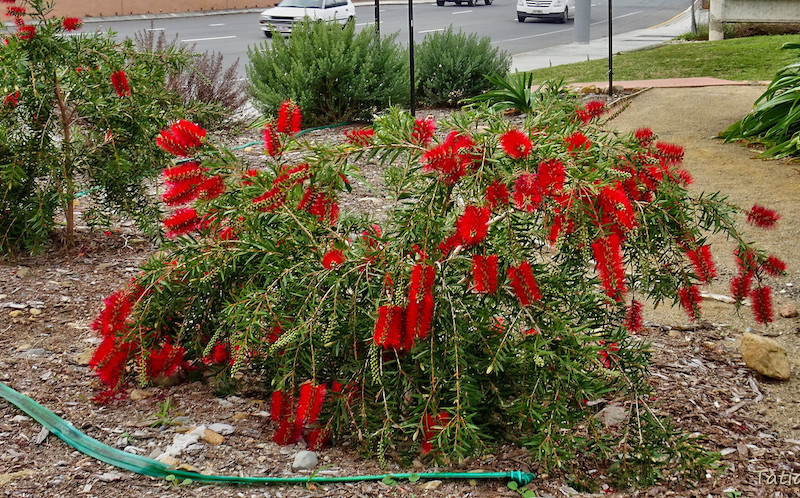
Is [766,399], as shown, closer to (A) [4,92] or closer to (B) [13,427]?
(B) [13,427]

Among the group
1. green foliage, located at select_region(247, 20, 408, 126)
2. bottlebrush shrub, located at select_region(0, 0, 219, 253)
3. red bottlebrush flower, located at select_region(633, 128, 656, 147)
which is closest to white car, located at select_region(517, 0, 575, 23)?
green foliage, located at select_region(247, 20, 408, 126)

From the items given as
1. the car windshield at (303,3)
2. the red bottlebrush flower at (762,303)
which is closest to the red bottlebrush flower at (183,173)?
the red bottlebrush flower at (762,303)

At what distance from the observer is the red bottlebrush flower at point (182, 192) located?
2584 millimetres

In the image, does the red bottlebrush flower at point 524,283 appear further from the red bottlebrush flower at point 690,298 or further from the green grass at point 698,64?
the green grass at point 698,64

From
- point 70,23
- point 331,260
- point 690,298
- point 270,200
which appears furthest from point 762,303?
point 70,23

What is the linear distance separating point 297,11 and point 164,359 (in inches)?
711

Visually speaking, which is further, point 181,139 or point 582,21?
point 582,21

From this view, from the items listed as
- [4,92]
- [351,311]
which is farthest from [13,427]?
[4,92]

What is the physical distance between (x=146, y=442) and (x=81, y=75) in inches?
90.2

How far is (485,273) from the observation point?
2201 mm

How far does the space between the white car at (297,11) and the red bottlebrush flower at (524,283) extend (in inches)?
688

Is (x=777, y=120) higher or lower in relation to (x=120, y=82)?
lower

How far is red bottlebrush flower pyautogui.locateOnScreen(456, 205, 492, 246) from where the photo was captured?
85.9 inches

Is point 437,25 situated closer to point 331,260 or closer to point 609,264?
point 331,260
